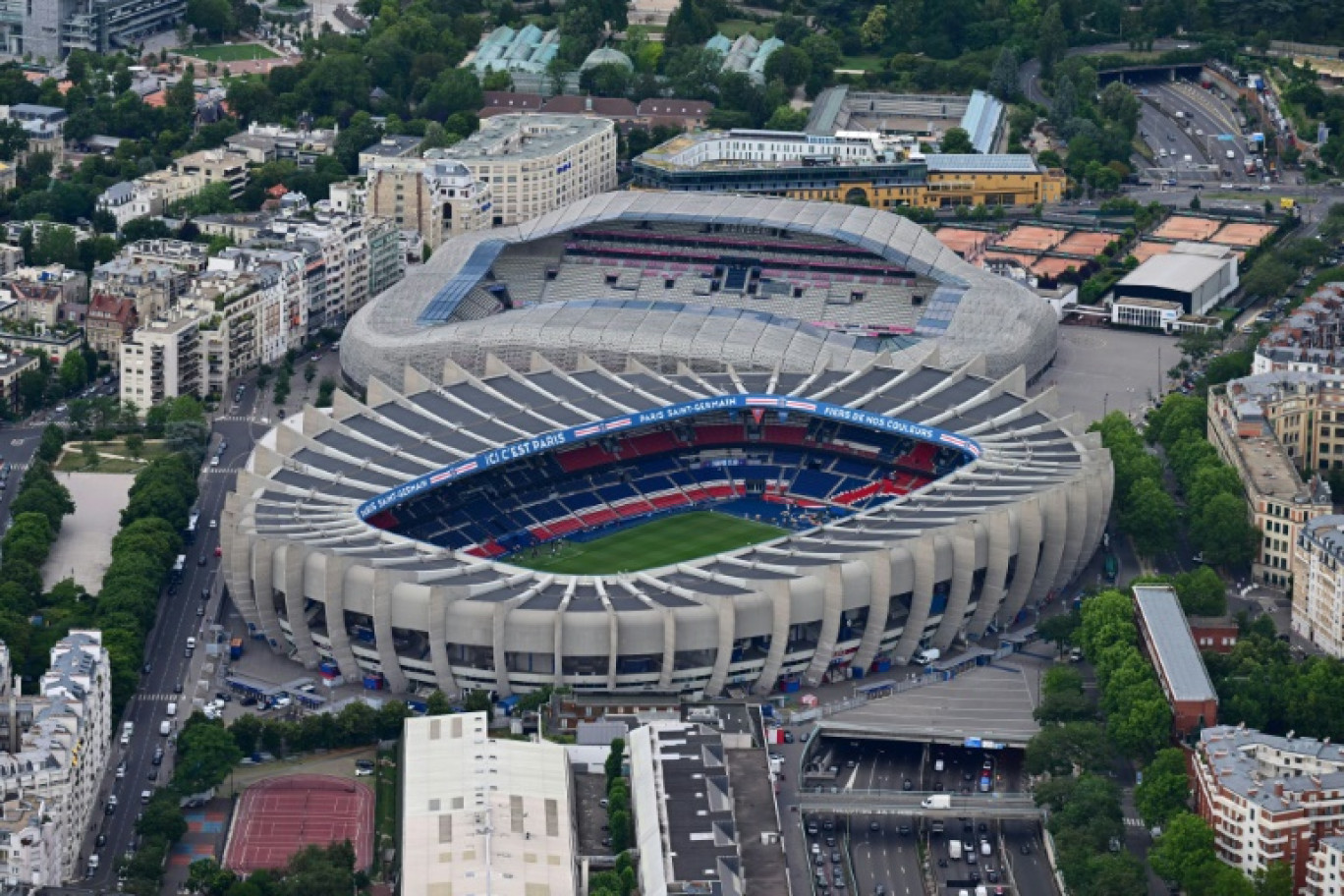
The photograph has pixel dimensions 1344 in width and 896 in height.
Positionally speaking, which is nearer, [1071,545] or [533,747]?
[533,747]

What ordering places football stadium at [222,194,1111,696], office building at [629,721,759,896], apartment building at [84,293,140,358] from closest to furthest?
office building at [629,721,759,896]
football stadium at [222,194,1111,696]
apartment building at [84,293,140,358]

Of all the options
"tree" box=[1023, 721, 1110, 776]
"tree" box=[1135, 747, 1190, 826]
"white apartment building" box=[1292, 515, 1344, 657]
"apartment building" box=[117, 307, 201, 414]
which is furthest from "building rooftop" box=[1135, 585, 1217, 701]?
"apartment building" box=[117, 307, 201, 414]

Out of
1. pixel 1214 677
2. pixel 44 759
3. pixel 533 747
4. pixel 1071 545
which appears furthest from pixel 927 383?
pixel 44 759

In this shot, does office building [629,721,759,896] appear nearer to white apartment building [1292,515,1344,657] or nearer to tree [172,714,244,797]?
tree [172,714,244,797]

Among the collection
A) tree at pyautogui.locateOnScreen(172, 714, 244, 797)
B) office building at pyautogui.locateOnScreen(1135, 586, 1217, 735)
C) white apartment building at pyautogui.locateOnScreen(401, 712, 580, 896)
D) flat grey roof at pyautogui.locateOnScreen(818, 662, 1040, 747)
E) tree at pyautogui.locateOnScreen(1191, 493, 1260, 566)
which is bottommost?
tree at pyautogui.locateOnScreen(172, 714, 244, 797)

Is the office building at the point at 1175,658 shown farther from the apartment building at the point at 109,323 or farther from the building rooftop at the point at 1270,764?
the apartment building at the point at 109,323

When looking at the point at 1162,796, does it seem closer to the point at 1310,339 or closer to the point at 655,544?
the point at 655,544

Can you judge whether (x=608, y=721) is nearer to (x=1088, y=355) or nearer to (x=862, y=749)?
(x=862, y=749)
